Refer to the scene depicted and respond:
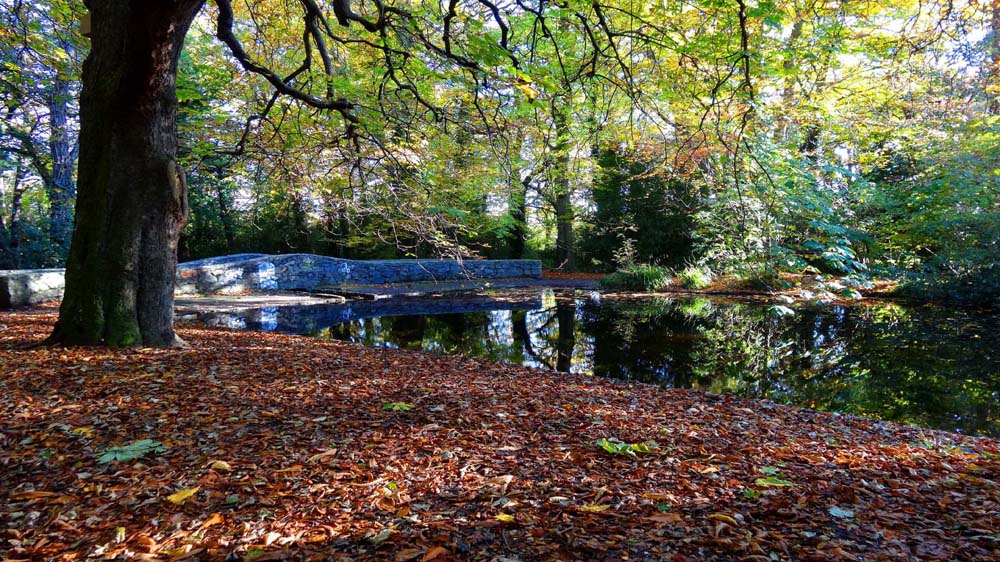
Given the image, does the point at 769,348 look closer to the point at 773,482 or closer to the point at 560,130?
the point at 560,130

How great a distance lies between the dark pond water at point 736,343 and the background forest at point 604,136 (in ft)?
3.51

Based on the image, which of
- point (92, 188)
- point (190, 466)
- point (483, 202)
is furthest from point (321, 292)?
point (190, 466)

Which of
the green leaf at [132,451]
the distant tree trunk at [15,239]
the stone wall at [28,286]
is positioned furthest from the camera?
the distant tree trunk at [15,239]

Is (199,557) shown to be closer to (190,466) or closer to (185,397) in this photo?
(190,466)

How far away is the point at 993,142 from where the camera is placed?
30.8 feet

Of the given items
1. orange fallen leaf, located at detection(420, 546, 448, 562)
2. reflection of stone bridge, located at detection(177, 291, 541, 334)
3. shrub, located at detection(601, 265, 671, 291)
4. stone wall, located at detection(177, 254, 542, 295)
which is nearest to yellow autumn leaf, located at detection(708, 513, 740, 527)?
orange fallen leaf, located at detection(420, 546, 448, 562)

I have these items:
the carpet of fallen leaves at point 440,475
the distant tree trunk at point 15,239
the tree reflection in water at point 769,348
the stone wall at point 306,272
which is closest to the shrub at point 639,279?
the tree reflection in water at point 769,348

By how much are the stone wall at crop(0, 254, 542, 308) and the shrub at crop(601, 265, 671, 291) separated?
11.1 feet

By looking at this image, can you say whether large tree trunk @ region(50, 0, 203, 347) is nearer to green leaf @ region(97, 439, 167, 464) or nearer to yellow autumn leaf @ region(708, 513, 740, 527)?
green leaf @ region(97, 439, 167, 464)

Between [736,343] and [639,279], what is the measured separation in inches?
265

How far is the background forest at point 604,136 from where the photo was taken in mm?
3744

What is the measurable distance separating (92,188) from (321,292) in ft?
26.9

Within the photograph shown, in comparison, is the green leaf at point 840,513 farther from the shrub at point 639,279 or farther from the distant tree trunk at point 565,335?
the shrub at point 639,279

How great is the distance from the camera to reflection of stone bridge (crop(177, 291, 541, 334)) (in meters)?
7.57
